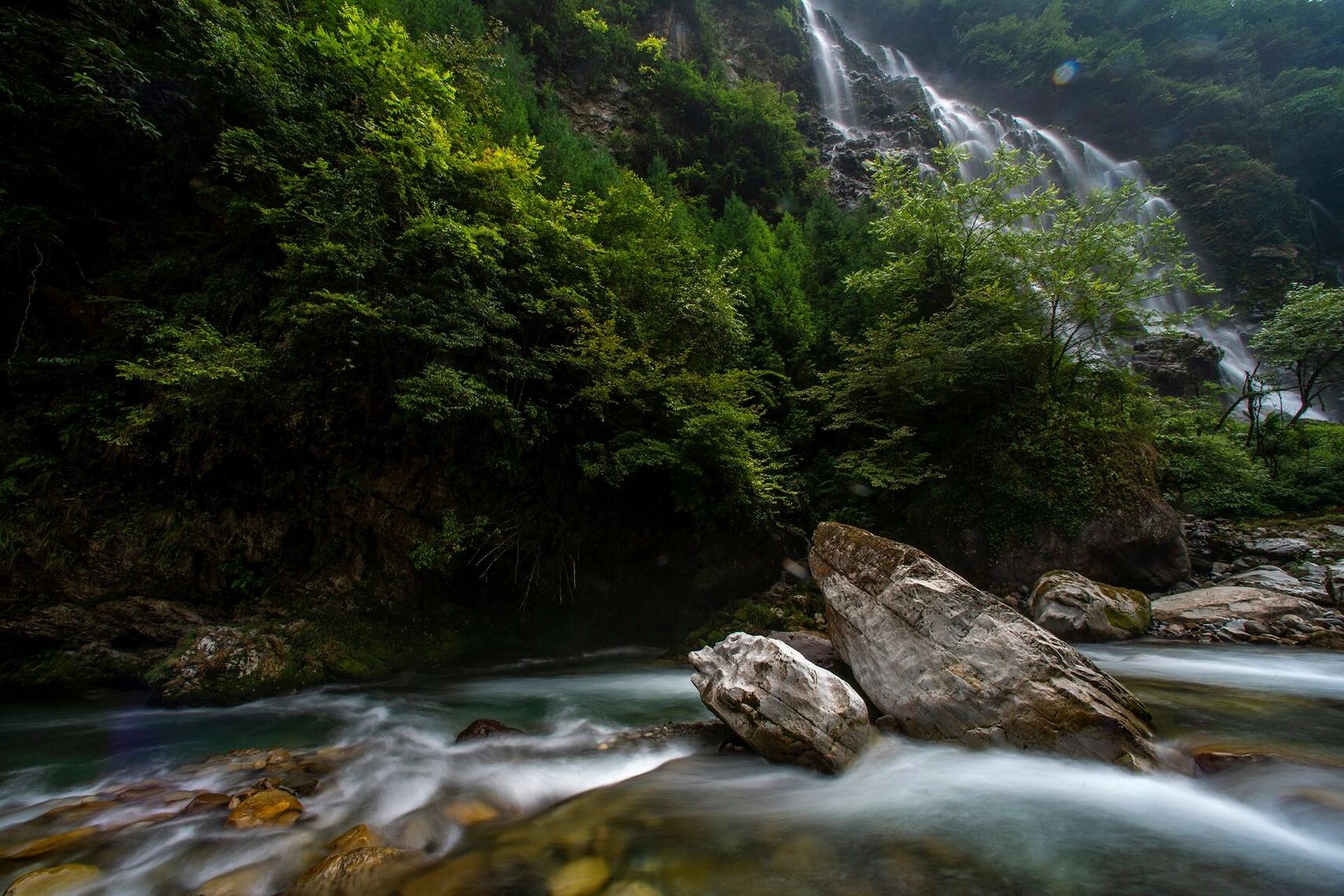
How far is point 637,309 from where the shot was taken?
31.9 feet

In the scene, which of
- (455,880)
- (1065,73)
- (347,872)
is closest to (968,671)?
(455,880)

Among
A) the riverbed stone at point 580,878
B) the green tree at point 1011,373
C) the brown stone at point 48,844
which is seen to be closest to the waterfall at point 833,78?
the green tree at point 1011,373

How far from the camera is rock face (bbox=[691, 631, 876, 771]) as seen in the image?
3.77 metres

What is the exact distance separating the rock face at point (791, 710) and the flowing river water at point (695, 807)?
16cm

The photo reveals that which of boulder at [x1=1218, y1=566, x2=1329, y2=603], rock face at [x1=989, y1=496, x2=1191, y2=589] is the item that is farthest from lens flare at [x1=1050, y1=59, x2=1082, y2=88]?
rock face at [x1=989, y1=496, x2=1191, y2=589]

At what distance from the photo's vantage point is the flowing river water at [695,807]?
249 centimetres

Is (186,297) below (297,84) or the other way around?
below

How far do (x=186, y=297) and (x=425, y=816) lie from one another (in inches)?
296

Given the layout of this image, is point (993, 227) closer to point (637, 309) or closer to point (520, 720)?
point (637, 309)

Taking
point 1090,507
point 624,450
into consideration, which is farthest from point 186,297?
point 1090,507

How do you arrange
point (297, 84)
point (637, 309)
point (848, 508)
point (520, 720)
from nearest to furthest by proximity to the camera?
point (520, 720) → point (297, 84) → point (637, 309) → point (848, 508)

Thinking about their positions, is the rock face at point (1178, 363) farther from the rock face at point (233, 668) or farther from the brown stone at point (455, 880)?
the rock face at point (233, 668)

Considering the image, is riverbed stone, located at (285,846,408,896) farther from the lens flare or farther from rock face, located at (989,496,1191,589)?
the lens flare

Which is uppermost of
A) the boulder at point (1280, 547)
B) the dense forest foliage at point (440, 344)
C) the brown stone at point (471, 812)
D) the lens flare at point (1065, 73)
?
the lens flare at point (1065, 73)
